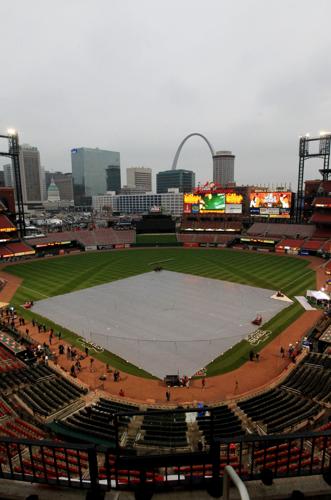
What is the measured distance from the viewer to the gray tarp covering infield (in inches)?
1095

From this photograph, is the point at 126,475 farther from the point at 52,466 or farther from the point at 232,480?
the point at 232,480

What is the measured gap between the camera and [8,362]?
2608 centimetres

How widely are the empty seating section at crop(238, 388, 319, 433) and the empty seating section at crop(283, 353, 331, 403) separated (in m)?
0.92

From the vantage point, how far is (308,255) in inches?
2938

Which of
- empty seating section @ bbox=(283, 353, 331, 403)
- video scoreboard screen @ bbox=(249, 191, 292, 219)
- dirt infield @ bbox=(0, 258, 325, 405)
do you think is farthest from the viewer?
video scoreboard screen @ bbox=(249, 191, 292, 219)

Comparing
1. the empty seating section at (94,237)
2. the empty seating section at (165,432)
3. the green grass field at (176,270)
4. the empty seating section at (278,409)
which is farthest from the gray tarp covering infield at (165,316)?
the empty seating section at (94,237)

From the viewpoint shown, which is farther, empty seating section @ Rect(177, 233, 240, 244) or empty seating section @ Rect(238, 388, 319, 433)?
empty seating section @ Rect(177, 233, 240, 244)

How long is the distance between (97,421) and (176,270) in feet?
148

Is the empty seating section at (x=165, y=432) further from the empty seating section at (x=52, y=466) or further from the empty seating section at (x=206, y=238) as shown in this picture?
the empty seating section at (x=206, y=238)

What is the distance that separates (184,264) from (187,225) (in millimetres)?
38641

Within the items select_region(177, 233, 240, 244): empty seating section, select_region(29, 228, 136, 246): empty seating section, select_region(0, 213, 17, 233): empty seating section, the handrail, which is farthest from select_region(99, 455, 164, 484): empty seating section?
select_region(177, 233, 240, 244): empty seating section

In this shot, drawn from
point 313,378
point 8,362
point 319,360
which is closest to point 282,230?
point 319,360

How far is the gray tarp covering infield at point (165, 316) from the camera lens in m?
27.8

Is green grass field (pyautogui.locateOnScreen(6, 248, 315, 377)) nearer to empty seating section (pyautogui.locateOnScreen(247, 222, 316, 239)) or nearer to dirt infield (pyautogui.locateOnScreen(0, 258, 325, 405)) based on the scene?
dirt infield (pyautogui.locateOnScreen(0, 258, 325, 405))
